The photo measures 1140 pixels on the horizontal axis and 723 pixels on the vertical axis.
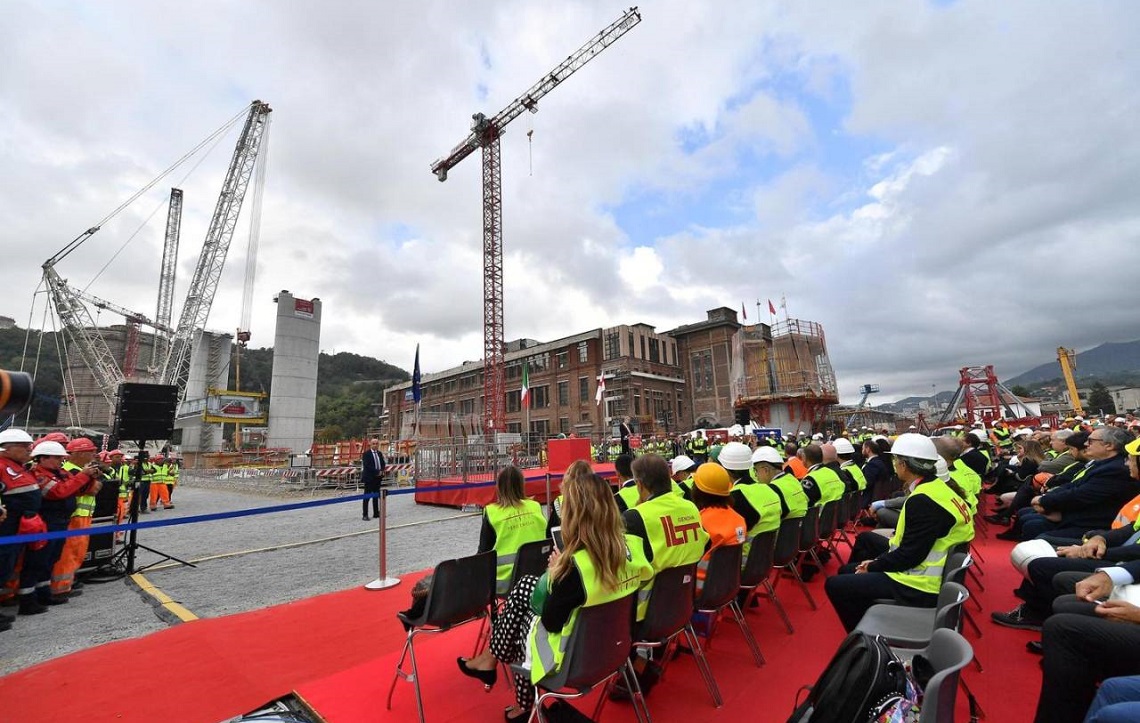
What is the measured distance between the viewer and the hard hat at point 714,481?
3654 mm

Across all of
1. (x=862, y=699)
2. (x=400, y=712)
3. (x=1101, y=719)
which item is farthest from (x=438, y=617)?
(x=1101, y=719)

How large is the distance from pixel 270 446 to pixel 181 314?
74.0 ft

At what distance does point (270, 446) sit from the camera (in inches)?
1668

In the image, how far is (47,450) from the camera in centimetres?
556

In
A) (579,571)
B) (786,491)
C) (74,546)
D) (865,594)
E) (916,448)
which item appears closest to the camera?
(579,571)

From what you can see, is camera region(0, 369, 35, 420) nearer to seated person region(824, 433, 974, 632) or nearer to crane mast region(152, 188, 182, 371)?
seated person region(824, 433, 974, 632)

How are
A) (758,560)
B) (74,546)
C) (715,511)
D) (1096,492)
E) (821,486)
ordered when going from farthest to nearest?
(74,546), (821,486), (1096,492), (758,560), (715,511)

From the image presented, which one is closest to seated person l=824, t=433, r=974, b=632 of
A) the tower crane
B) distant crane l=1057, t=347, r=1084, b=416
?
the tower crane

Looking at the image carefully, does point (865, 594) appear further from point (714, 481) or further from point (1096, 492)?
point (1096, 492)

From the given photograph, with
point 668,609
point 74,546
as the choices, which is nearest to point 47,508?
point 74,546

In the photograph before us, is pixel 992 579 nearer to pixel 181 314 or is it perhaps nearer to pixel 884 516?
pixel 884 516

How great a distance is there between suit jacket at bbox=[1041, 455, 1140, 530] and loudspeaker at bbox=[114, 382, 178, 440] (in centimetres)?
1075

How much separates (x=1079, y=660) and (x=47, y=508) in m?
8.93

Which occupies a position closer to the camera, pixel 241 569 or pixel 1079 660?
pixel 1079 660
